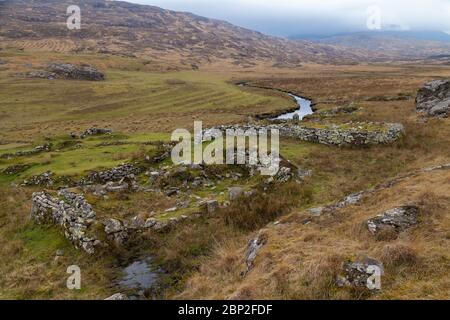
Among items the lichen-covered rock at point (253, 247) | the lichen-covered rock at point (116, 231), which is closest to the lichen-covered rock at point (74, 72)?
the lichen-covered rock at point (116, 231)

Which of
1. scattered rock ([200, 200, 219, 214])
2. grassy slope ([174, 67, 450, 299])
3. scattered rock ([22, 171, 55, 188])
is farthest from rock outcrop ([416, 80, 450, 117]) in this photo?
scattered rock ([22, 171, 55, 188])

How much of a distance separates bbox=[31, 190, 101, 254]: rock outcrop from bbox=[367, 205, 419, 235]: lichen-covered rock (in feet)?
34.2

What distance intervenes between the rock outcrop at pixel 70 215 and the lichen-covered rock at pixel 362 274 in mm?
9836

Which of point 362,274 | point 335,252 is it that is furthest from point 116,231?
point 362,274

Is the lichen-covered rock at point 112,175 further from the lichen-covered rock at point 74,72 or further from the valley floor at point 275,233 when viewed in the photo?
the lichen-covered rock at point 74,72

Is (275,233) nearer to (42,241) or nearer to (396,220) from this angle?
(396,220)

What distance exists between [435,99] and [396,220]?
125 feet

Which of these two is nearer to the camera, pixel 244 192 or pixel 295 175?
pixel 244 192

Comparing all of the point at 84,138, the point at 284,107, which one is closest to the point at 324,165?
the point at 84,138

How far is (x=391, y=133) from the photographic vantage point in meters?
32.9

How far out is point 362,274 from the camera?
35.2 ft

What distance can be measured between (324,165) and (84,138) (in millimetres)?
24627

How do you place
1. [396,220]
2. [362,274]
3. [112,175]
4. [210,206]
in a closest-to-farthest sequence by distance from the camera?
[362,274] < [396,220] < [210,206] < [112,175]

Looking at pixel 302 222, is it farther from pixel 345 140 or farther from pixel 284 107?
pixel 284 107
